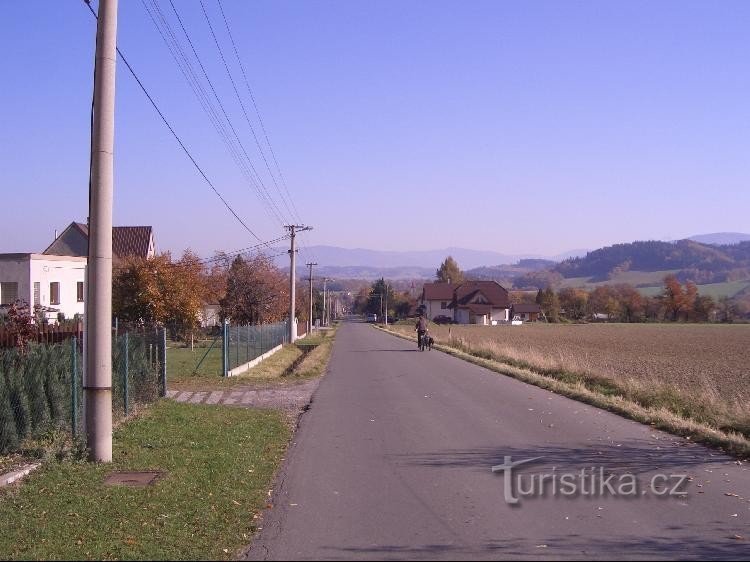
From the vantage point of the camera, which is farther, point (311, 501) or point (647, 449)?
point (647, 449)

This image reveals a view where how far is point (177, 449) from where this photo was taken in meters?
11.0

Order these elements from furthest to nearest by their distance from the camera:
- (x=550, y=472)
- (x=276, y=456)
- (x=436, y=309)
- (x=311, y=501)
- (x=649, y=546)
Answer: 1. (x=436, y=309)
2. (x=276, y=456)
3. (x=550, y=472)
4. (x=311, y=501)
5. (x=649, y=546)

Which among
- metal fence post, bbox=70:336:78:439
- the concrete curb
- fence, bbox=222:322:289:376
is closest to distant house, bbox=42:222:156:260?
fence, bbox=222:322:289:376

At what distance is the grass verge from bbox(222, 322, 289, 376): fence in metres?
8.70

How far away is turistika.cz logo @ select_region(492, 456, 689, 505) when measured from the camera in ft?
27.1

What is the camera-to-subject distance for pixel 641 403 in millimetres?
16953

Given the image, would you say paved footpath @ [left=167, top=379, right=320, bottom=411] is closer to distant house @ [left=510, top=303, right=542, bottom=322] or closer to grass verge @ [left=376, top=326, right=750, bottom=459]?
grass verge @ [left=376, top=326, right=750, bottom=459]

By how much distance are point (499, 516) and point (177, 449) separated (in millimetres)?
5258

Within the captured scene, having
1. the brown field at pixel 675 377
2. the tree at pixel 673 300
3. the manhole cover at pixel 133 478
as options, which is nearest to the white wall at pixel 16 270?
the brown field at pixel 675 377

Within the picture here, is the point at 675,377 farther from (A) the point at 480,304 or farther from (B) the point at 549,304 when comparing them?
(B) the point at 549,304

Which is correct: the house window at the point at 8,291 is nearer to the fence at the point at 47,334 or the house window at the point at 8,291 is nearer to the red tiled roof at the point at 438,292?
the fence at the point at 47,334

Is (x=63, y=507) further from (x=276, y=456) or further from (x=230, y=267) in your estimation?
(x=230, y=267)

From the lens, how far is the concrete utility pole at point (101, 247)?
9.98 metres

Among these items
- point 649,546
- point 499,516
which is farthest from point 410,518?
point 649,546
